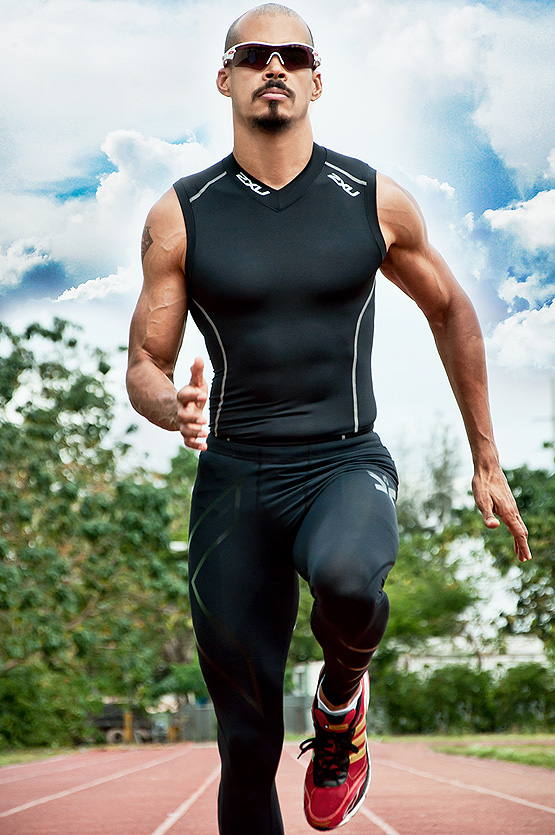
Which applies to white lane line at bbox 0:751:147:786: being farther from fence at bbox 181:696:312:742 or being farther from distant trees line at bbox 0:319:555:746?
fence at bbox 181:696:312:742

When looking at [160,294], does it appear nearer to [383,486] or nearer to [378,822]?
[383,486]

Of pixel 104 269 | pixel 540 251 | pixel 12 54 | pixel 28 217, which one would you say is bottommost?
pixel 104 269

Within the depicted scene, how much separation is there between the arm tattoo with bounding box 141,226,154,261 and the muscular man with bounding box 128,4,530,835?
1 cm

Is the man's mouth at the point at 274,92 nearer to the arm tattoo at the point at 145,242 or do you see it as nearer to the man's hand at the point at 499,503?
the arm tattoo at the point at 145,242

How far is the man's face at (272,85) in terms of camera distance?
282cm

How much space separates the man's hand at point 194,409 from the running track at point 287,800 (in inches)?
199

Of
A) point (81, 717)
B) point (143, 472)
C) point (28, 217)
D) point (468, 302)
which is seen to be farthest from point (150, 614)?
point (468, 302)

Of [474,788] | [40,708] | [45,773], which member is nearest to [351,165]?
[474,788]

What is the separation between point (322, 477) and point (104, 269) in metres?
2.38

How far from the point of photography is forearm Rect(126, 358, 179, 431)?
8.25ft

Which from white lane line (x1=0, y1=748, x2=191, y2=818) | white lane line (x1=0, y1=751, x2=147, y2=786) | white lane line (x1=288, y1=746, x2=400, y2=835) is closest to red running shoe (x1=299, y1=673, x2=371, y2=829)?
white lane line (x1=288, y1=746, x2=400, y2=835)

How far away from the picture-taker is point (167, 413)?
2.52 metres

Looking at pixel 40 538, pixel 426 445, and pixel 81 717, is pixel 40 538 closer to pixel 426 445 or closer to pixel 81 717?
pixel 81 717

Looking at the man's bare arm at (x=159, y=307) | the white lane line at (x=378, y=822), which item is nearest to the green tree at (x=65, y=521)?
the white lane line at (x=378, y=822)
